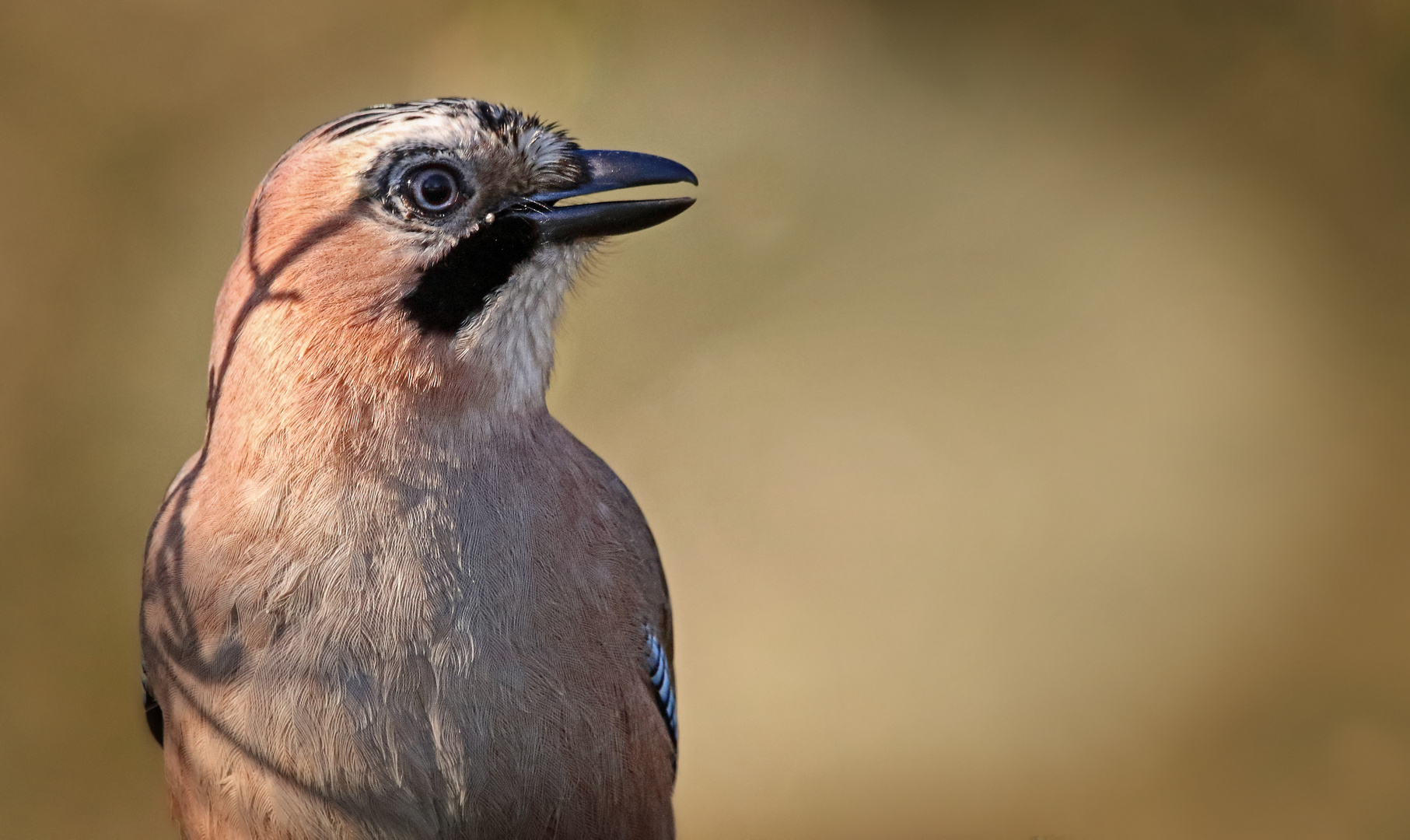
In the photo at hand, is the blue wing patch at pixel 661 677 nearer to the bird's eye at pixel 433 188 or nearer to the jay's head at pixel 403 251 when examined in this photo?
the jay's head at pixel 403 251

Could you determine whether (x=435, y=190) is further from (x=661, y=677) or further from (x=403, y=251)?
(x=661, y=677)

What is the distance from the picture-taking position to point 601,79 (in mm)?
4406

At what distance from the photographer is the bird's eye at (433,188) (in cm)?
207

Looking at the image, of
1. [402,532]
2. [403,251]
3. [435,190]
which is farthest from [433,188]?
[402,532]

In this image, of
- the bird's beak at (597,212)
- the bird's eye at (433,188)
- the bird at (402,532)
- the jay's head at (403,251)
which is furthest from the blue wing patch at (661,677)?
the bird's eye at (433,188)

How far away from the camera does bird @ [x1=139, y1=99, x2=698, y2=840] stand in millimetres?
1896

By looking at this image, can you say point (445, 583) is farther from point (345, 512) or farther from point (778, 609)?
point (778, 609)

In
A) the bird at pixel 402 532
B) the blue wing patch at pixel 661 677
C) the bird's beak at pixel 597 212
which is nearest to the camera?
the bird at pixel 402 532

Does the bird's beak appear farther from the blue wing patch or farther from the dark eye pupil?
the blue wing patch

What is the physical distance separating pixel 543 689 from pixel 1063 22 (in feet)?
13.2

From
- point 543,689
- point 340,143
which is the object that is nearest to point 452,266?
point 340,143

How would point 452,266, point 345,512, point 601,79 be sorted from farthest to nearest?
point 601,79
point 452,266
point 345,512

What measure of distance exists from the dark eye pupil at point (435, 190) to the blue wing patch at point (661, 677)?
954mm

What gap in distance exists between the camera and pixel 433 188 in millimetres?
2092
